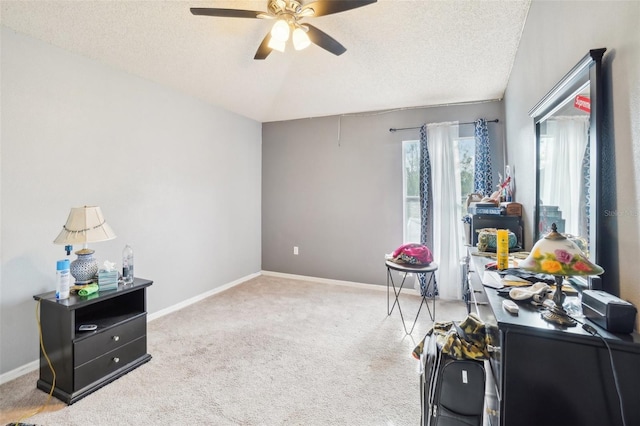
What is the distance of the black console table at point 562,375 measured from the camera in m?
0.83

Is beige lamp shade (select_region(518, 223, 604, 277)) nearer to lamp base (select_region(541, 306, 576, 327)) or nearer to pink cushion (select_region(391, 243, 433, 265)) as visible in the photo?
lamp base (select_region(541, 306, 576, 327))

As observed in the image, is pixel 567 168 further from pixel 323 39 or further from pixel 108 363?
pixel 108 363

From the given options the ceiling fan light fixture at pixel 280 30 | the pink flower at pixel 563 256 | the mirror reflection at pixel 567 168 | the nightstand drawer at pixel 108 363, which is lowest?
the nightstand drawer at pixel 108 363

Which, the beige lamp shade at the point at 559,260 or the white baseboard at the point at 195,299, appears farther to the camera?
the white baseboard at the point at 195,299

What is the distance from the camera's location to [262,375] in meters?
2.04

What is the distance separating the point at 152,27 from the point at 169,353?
2.61 meters

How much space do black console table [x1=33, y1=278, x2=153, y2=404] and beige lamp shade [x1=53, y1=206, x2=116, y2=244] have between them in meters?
0.37

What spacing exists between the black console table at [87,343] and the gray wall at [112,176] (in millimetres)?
389

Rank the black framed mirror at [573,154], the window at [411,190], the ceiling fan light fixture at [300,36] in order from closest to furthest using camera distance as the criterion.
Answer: the black framed mirror at [573,154] → the ceiling fan light fixture at [300,36] → the window at [411,190]

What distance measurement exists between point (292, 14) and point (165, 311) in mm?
3015

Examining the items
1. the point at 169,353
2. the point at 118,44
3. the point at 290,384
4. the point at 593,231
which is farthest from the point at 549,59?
the point at 169,353

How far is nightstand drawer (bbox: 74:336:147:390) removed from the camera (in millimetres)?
1829

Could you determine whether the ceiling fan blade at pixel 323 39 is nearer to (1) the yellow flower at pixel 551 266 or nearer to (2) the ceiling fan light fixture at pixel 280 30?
(2) the ceiling fan light fixture at pixel 280 30

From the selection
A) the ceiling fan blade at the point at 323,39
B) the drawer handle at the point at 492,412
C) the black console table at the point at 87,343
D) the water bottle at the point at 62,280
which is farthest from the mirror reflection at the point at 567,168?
the water bottle at the point at 62,280
